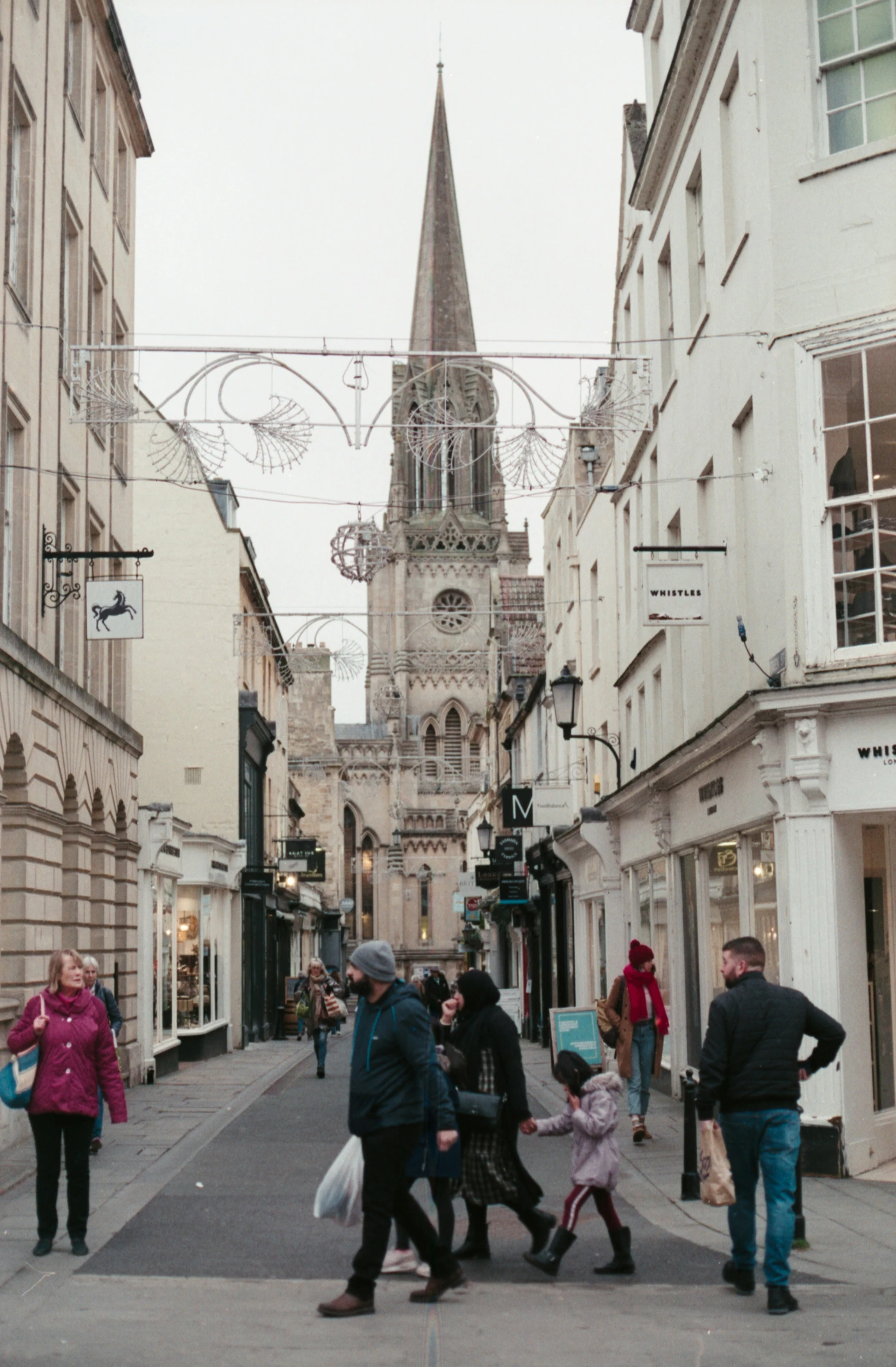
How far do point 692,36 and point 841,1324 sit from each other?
12.2 m

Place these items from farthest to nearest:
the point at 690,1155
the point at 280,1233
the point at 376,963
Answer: the point at 690,1155, the point at 280,1233, the point at 376,963

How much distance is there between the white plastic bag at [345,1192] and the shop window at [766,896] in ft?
18.7

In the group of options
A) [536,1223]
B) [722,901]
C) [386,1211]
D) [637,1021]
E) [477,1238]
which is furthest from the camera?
[722,901]

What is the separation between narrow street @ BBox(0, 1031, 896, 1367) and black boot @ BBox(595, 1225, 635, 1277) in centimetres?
11

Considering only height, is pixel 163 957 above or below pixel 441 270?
below

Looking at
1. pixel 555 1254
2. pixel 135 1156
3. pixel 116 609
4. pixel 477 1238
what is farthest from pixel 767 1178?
pixel 116 609

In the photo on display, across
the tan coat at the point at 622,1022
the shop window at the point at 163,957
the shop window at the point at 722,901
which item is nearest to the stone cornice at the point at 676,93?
the shop window at the point at 722,901

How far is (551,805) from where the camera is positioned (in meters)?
25.2

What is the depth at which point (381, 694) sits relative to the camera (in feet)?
340

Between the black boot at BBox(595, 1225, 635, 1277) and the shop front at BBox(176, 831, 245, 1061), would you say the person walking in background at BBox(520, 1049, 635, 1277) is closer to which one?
the black boot at BBox(595, 1225, 635, 1277)

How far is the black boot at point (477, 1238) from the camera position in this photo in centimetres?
899

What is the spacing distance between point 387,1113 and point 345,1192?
24.2 inches

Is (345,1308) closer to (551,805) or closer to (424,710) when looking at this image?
(551,805)

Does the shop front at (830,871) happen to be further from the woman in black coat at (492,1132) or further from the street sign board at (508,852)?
the street sign board at (508,852)
